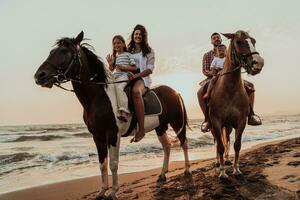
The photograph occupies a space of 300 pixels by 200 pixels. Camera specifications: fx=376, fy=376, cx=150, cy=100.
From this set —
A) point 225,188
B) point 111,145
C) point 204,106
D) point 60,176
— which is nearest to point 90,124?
point 111,145

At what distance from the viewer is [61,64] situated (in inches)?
213

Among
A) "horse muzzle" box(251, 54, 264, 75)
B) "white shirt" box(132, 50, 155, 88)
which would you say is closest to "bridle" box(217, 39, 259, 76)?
"horse muzzle" box(251, 54, 264, 75)

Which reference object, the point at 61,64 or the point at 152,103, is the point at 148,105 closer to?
the point at 152,103

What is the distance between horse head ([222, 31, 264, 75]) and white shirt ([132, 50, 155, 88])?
1392mm

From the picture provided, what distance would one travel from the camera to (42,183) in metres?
9.04

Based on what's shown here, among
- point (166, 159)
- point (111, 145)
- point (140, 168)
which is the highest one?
point (111, 145)

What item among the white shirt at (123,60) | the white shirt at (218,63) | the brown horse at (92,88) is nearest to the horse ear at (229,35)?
the white shirt at (218,63)

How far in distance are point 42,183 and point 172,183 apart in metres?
3.79

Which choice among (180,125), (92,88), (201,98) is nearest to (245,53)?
(201,98)

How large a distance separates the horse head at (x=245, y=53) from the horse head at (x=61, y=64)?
2525mm

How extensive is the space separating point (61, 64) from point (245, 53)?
9.45ft

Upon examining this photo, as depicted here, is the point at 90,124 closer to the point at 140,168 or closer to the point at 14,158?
the point at 140,168

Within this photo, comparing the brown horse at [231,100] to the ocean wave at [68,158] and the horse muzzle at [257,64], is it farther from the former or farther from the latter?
the ocean wave at [68,158]

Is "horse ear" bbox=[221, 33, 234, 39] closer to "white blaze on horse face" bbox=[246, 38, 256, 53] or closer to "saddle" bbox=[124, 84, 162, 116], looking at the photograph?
"white blaze on horse face" bbox=[246, 38, 256, 53]
